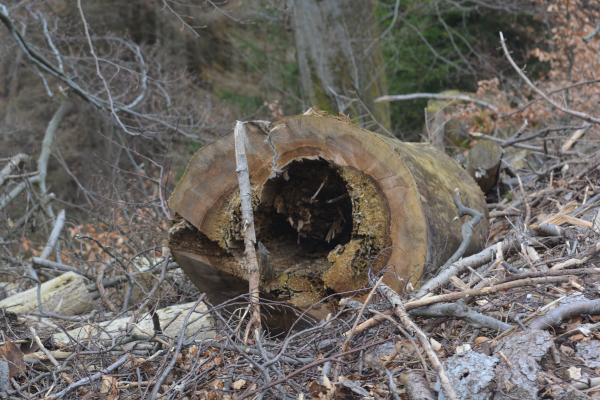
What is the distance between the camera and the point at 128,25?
42.2 feet

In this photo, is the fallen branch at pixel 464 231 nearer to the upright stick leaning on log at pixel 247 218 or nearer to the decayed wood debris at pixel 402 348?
the decayed wood debris at pixel 402 348

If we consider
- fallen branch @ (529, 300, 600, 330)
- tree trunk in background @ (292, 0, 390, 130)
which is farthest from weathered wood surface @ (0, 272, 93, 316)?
tree trunk in background @ (292, 0, 390, 130)

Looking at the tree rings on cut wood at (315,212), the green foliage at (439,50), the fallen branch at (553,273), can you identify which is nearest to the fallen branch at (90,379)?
the tree rings on cut wood at (315,212)

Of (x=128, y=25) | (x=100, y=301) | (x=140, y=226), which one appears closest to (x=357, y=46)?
(x=140, y=226)

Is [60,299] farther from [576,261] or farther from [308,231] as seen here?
[576,261]

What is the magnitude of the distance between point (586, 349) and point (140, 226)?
392cm

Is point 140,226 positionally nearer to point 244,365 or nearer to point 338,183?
point 338,183

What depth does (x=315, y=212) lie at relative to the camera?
330 centimetres

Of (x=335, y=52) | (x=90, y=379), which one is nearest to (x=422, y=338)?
(x=90, y=379)

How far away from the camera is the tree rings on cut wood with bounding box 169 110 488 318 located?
272 cm

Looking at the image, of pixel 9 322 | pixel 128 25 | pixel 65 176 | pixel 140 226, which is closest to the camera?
pixel 9 322

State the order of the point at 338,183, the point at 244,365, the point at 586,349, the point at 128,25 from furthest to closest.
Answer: the point at 128,25 < the point at 338,183 < the point at 244,365 < the point at 586,349

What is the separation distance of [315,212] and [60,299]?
2.27m

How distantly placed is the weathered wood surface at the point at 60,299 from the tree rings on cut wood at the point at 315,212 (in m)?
1.42
